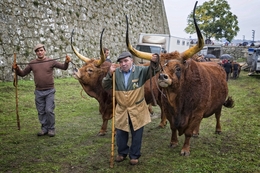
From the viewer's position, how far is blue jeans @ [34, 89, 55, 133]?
507cm

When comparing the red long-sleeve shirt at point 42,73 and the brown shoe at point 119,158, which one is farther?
the red long-sleeve shirt at point 42,73

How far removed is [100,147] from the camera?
4645 millimetres

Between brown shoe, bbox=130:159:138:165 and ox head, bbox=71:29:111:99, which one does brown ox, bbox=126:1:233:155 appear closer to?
brown shoe, bbox=130:159:138:165

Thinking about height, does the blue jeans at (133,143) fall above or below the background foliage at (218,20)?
below

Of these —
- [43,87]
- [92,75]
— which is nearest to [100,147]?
[92,75]

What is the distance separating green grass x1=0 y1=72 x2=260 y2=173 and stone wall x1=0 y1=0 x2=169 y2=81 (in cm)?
185

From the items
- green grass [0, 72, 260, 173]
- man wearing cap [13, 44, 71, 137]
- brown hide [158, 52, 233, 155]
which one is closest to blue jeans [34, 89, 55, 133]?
man wearing cap [13, 44, 71, 137]

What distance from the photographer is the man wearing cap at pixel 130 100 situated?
383 cm

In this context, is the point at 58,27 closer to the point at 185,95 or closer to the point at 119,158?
the point at 185,95

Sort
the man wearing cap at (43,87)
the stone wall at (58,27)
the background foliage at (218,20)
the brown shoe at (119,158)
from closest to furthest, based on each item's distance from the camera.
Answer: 1. the brown shoe at (119,158)
2. the man wearing cap at (43,87)
3. the stone wall at (58,27)
4. the background foliage at (218,20)

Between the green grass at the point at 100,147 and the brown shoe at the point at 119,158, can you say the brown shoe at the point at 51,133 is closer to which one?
the green grass at the point at 100,147

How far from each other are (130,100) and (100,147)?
1328mm

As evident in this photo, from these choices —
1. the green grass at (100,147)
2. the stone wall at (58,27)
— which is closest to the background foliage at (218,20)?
the stone wall at (58,27)

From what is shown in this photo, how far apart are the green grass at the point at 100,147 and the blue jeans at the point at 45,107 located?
0.92 feet
